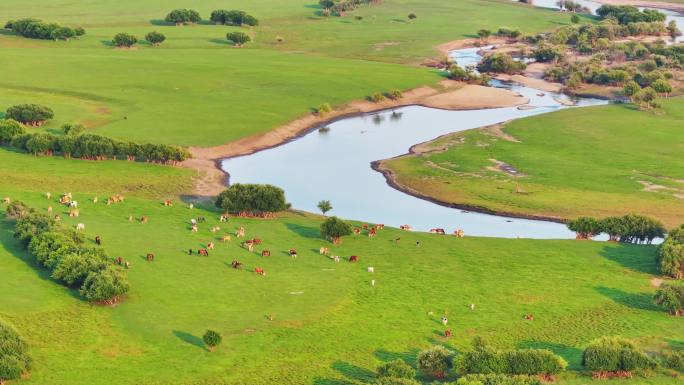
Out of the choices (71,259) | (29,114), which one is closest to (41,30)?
(29,114)

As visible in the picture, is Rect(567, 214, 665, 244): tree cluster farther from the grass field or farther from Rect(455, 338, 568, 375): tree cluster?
Rect(455, 338, 568, 375): tree cluster

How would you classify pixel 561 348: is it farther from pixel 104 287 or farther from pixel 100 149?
pixel 100 149

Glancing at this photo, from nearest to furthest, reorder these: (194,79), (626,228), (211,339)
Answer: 1. (211,339)
2. (626,228)
3. (194,79)

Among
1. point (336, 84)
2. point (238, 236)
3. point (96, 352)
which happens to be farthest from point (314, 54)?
point (96, 352)

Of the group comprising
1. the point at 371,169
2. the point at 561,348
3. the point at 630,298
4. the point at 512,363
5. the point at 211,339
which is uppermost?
the point at 512,363

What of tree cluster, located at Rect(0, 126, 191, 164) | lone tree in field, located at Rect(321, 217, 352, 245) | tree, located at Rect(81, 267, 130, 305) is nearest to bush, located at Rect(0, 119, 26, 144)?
tree cluster, located at Rect(0, 126, 191, 164)

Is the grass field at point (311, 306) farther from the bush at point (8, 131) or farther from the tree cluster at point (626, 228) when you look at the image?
the bush at point (8, 131)
